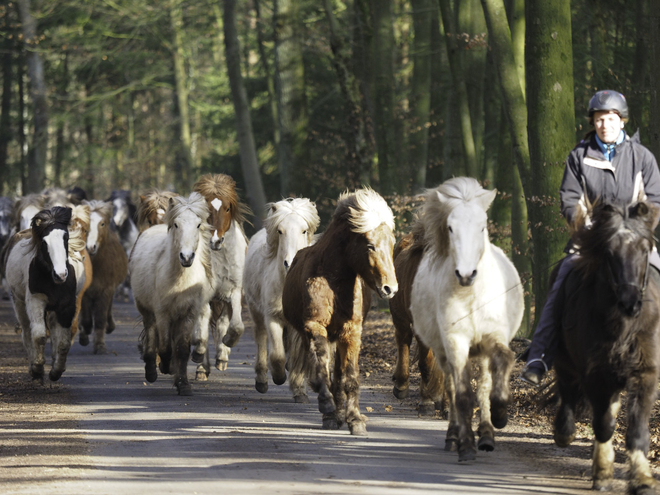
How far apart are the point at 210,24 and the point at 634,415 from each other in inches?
1206

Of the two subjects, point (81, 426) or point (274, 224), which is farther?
point (274, 224)

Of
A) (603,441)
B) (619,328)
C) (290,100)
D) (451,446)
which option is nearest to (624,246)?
(619,328)

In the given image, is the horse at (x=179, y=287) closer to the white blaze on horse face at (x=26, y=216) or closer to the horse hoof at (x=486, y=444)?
the horse hoof at (x=486, y=444)

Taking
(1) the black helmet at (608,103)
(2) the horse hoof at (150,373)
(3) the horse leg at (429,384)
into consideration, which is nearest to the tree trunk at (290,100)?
(2) the horse hoof at (150,373)

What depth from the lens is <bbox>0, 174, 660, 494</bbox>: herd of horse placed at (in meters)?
6.22

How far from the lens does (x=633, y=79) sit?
58.6 ft

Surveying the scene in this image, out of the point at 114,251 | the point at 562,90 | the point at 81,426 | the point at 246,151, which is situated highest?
the point at 246,151

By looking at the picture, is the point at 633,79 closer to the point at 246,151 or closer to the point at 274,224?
the point at 274,224

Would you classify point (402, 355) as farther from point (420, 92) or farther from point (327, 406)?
point (420, 92)

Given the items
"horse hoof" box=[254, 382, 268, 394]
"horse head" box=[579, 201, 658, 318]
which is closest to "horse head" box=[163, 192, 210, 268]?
"horse hoof" box=[254, 382, 268, 394]

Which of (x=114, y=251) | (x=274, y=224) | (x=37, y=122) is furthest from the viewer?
(x=37, y=122)

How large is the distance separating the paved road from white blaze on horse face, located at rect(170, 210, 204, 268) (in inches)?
66.4

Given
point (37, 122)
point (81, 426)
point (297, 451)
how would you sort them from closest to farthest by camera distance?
point (297, 451) → point (81, 426) → point (37, 122)

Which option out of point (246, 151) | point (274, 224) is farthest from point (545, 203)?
point (246, 151)
